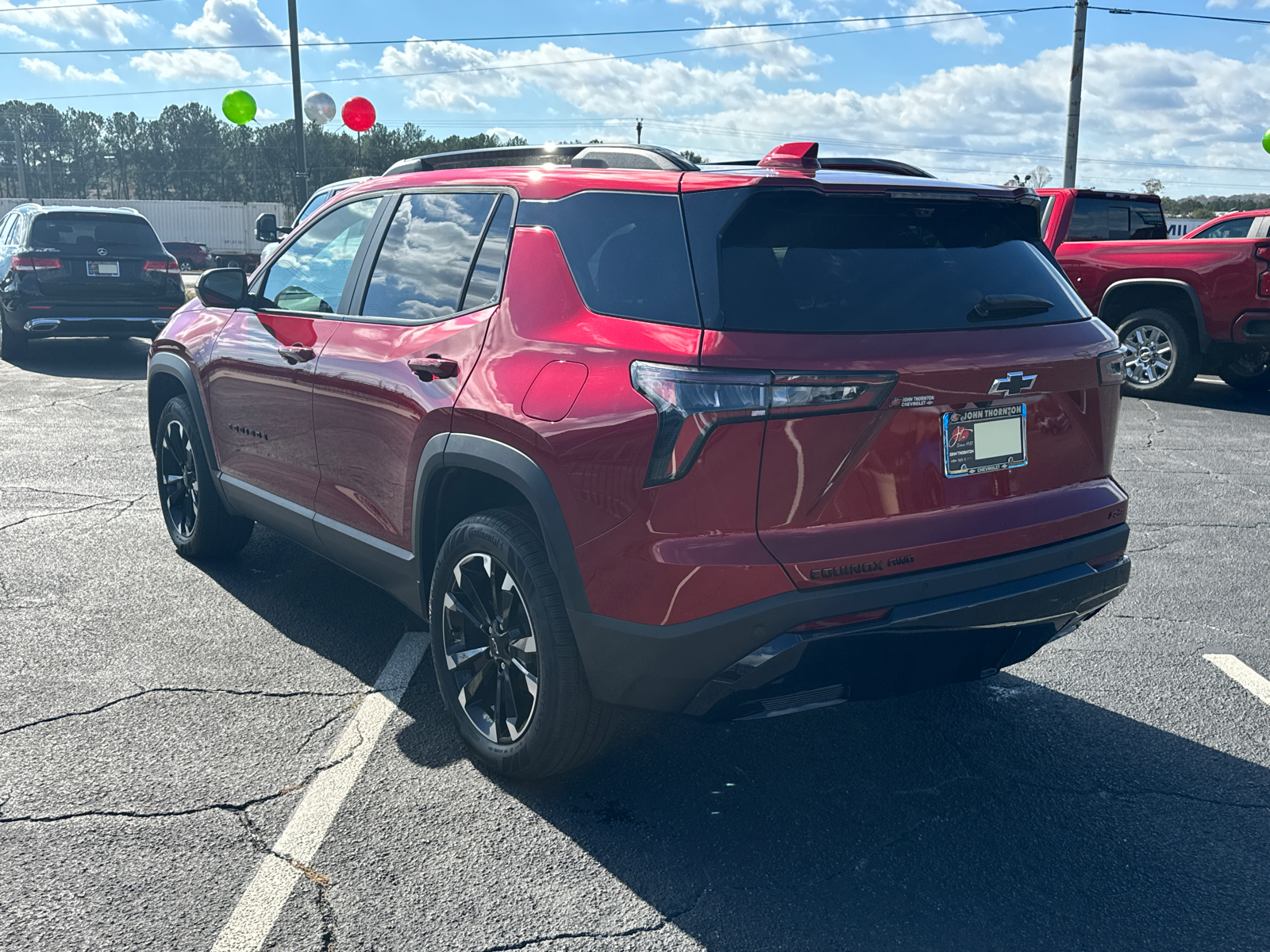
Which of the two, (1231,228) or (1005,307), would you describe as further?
(1231,228)

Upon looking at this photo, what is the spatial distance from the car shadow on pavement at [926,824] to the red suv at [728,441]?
35 centimetres

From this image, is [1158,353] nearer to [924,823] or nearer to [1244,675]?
[1244,675]

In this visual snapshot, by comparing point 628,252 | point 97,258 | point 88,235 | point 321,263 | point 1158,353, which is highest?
point 628,252

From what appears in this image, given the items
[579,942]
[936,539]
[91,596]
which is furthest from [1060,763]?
[91,596]

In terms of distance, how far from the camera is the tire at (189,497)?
17.1 feet

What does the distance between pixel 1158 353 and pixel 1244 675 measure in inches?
313

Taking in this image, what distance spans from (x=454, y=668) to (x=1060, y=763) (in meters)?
1.95

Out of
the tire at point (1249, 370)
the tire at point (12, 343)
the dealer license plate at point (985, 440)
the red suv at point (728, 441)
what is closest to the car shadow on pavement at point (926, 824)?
the red suv at point (728, 441)

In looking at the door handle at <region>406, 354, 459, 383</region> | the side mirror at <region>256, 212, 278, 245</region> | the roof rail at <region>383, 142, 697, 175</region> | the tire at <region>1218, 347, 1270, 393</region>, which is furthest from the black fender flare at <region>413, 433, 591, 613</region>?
the side mirror at <region>256, 212, 278, 245</region>

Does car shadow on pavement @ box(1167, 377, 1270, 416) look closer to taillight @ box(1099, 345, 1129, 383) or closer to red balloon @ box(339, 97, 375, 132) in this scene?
taillight @ box(1099, 345, 1129, 383)

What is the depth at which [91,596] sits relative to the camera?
16.2 ft

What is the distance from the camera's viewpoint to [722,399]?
2.59 meters

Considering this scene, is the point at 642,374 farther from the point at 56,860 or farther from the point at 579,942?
the point at 56,860

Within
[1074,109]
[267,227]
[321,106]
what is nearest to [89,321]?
[267,227]
